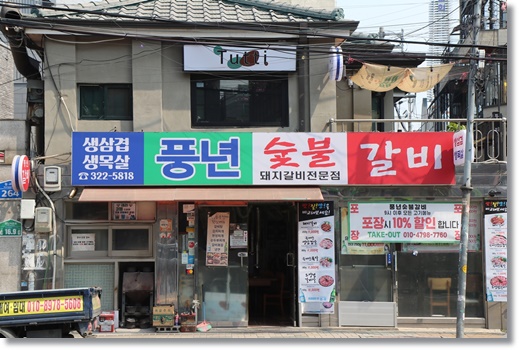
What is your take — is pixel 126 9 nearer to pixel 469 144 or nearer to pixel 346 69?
pixel 346 69

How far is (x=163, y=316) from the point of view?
1447cm

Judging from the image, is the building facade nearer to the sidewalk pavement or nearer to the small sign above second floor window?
the small sign above second floor window

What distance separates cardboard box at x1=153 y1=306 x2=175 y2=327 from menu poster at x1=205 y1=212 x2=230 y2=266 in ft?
4.66

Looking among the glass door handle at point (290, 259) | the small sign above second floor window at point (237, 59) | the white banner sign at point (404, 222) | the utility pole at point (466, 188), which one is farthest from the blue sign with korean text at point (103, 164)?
the utility pole at point (466, 188)

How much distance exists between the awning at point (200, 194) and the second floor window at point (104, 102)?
195cm

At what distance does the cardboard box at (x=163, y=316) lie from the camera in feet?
47.4

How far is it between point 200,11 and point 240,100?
257 centimetres

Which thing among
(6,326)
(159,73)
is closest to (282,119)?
(159,73)

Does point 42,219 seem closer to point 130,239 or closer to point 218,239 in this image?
point 130,239

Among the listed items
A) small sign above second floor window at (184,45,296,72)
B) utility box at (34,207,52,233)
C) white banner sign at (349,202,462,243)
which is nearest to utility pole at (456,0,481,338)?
white banner sign at (349,202,462,243)

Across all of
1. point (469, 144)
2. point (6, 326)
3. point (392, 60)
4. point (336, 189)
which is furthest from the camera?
point (392, 60)

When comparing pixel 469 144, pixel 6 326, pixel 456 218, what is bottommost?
pixel 6 326

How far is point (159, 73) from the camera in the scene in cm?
1525

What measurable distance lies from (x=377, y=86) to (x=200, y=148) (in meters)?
4.54
